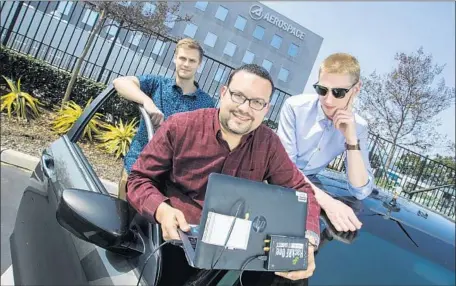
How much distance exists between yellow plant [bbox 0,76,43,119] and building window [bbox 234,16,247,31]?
172 inches

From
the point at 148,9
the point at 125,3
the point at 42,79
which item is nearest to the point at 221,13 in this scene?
the point at 148,9

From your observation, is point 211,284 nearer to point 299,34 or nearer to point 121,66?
point 121,66

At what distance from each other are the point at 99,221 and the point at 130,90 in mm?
983

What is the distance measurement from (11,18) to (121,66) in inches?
98.3

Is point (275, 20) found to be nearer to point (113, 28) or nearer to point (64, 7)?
Result: point (113, 28)

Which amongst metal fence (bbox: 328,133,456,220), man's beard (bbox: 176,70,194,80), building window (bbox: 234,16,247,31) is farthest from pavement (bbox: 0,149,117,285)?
metal fence (bbox: 328,133,456,220)

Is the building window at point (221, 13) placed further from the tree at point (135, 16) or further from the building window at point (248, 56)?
the tree at point (135, 16)

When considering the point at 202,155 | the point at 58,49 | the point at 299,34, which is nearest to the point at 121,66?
the point at 58,49

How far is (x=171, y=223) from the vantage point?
1.07 m

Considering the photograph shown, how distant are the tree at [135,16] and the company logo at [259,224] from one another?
521 cm

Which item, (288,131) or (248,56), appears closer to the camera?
(288,131)

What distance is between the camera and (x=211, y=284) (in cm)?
112

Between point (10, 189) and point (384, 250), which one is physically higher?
point (384, 250)

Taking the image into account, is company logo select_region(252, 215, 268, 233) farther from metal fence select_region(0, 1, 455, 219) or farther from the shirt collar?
metal fence select_region(0, 1, 455, 219)
